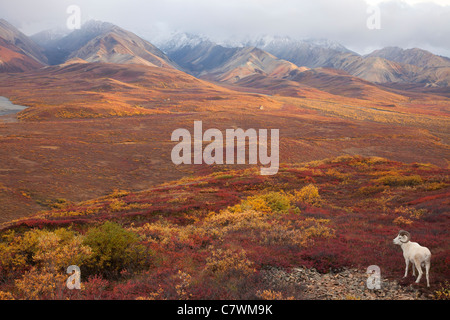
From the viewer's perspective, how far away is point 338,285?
7273 millimetres

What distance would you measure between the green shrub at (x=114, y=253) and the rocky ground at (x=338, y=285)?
383cm

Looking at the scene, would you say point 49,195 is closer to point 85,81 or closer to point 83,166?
point 83,166

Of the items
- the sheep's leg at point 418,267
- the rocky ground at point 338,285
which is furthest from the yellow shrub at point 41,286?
the sheep's leg at point 418,267

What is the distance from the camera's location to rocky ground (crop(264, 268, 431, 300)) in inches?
257

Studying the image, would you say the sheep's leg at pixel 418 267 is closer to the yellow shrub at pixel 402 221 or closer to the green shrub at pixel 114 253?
the yellow shrub at pixel 402 221

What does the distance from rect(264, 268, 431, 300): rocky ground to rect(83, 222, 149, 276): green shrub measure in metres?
3.83

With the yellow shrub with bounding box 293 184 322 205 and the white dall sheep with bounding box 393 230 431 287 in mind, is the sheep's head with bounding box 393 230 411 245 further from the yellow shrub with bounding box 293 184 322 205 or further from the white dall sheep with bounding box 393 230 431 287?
the yellow shrub with bounding box 293 184 322 205

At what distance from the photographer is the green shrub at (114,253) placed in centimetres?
828

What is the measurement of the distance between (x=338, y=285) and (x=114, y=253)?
6.15 m

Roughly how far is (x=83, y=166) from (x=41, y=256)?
1344 inches

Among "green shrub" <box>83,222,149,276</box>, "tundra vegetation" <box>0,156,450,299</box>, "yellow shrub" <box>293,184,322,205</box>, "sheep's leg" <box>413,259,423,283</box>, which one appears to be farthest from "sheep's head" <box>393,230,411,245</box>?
"yellow shrub" <box>293,184,322,205</box>

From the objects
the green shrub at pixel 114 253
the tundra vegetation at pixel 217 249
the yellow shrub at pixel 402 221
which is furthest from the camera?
the yellow shrub at pixel 402 221

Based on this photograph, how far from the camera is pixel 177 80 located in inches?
7382
